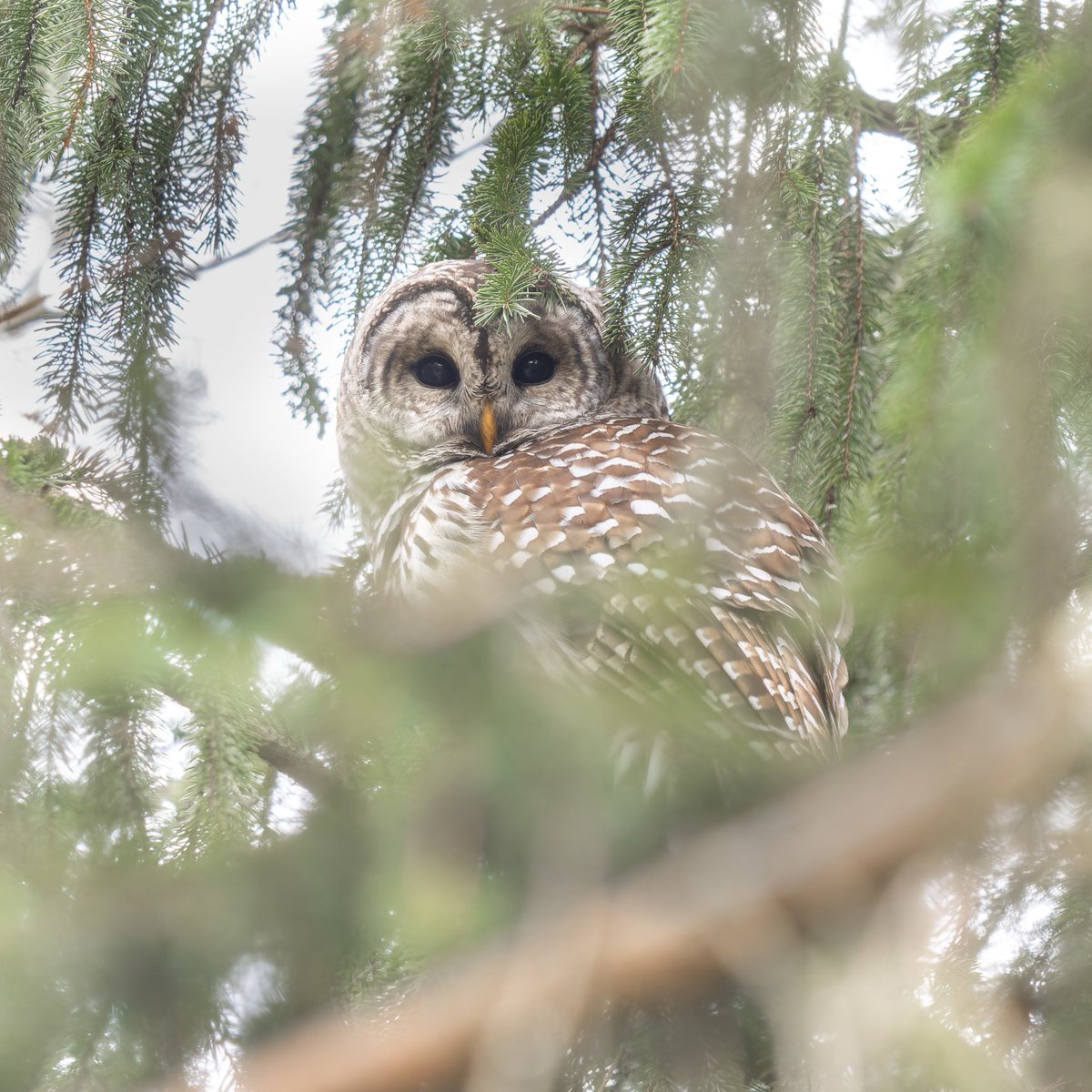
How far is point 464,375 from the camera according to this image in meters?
3.34

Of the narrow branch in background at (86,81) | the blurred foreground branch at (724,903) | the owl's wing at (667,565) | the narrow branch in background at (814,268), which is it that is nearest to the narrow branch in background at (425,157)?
the owl's wing at (667,565)

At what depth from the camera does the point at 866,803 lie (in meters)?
0.92

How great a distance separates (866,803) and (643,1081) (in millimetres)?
937

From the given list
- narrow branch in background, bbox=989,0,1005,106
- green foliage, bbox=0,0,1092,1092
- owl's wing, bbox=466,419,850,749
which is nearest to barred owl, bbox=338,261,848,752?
owl's wing, bbox=466,419,850,749

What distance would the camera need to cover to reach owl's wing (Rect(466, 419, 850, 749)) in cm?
211

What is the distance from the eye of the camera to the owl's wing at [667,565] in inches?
83.0

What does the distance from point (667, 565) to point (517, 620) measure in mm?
723

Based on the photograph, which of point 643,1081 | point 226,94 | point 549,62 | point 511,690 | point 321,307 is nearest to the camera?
point 511,690

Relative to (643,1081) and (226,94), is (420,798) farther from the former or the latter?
(226,94)

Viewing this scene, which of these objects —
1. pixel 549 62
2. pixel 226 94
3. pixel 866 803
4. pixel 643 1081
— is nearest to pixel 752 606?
pixel 643 1081

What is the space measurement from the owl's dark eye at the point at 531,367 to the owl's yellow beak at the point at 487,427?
0.59 ft

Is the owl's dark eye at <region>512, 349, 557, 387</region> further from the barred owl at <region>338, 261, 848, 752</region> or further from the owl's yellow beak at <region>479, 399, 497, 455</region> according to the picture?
the owl's yellow beak at <region>479, 399, 497, 455</region>

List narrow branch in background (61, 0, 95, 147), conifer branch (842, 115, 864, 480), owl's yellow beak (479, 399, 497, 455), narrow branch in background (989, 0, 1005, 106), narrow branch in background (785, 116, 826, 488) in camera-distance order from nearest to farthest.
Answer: narrow branch in background (61, 0, 95, 147)
narrow branch in background (989, 0, 1005, 106)
narrow branch in background (785, 116, 826, 488)
conifer branch (842, 115, 864, 480)
owl's yellow beak (479, 399, 497, 455)

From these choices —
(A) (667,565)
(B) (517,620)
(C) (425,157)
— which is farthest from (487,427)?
(B) (517,620)
